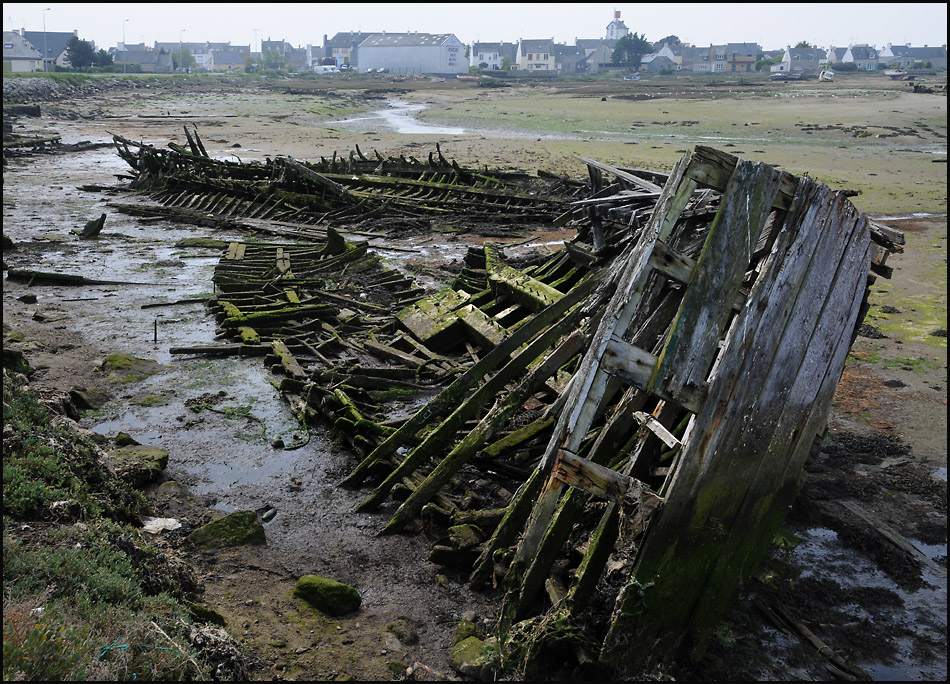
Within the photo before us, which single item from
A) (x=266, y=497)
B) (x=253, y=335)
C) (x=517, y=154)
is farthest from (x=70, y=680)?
(x=517, y=154)

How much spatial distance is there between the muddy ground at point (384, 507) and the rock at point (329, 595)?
0.29ft

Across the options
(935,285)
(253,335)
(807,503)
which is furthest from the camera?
(935,285)

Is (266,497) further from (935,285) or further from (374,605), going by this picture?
(935,285)

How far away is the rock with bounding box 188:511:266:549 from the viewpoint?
6.46m

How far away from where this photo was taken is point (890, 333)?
38.9 ft

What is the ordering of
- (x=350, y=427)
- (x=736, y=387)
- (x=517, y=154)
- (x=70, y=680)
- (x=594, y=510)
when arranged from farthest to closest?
(x=517, y=154), (x=350, y=427), (x=594, y=510), (x=736, y=387), (x=70, y=680)

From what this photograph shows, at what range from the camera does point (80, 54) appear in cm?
8800

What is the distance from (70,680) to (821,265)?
491 cm

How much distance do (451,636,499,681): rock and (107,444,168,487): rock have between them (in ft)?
12.4

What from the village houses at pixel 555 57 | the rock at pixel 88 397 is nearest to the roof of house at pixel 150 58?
the village houses at pixel 555 57

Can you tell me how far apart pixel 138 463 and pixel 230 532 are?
1580 millimetres

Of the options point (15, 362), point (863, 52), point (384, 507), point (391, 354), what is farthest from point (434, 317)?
point (863, 52)

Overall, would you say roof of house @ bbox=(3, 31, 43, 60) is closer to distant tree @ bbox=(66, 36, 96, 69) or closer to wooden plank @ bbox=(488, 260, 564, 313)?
distant tree @ bbox=(66, 36, 96, 69)

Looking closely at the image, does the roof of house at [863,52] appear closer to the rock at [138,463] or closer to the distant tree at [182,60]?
the distant tree at [182,60]
